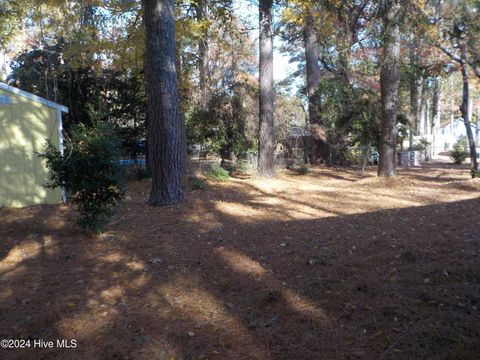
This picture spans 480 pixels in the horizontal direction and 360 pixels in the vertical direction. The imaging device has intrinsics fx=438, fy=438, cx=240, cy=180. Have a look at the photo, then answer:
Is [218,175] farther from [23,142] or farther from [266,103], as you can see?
[23,142]

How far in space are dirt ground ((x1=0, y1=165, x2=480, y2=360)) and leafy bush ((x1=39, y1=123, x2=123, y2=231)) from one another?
68 centimetres

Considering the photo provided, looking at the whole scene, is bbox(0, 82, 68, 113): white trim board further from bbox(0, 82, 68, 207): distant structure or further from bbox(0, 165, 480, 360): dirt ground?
bbox(0, 165, 480, 360): dirt ground

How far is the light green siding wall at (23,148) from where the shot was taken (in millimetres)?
10844

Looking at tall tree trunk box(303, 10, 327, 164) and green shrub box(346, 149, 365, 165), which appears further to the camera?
green shrub box(346, 149, 365, 165)

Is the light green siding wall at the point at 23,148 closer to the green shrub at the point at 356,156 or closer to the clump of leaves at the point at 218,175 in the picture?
the clump of leaves at the point at 218,175

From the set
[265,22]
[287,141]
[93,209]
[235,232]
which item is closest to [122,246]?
[93,209]

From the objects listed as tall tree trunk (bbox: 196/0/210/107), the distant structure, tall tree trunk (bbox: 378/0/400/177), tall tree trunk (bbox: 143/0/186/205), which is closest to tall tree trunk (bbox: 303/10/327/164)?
tall tree trunk (bbox: 196/0/210/107)

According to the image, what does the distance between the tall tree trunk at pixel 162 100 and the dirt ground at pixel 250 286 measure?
4.52 ft

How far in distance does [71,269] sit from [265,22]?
12.2m

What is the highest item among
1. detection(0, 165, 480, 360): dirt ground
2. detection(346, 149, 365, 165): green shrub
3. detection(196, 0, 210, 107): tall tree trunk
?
detection(196, 0, 210, 107): tall tree trunk

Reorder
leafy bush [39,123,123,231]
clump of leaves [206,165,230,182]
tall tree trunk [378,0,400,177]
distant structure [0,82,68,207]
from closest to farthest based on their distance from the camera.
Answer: leafy bush [39,123,123,231], distant structure [0,82,68,207], tall tree trunk [378,0,400,177], clump of leaves [206,165,230,182]

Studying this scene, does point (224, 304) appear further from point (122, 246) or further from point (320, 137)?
point (320, 137)

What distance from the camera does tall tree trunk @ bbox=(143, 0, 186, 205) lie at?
9.74 metres

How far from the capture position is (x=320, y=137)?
21312 millimetres
